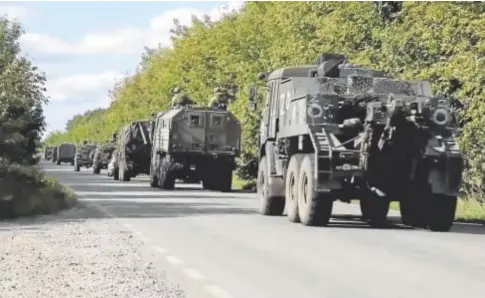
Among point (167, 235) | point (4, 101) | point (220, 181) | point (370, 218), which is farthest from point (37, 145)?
point (167, 235)

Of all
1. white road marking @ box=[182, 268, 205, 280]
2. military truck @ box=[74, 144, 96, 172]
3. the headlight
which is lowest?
white road marking @ box=[182, 268, 205, 280]

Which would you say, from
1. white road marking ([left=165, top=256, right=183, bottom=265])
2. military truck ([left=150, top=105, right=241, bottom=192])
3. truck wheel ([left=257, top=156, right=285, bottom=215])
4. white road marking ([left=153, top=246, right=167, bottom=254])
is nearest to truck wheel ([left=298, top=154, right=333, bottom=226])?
truck wheel ([left=257, top=156, right=285, bottom=215])

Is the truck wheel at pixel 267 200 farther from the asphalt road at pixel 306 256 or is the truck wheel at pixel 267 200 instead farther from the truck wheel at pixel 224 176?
the truck wheel at pixel 224 176

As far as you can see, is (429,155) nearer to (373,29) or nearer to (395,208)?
(395,208)

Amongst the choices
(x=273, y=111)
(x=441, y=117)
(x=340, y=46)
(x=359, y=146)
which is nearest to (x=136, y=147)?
(x=340, y=46)

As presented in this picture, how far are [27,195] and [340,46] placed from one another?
15.8 meters

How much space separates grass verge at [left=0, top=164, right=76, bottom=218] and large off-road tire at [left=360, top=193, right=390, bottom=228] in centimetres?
717

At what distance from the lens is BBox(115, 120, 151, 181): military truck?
49.4m

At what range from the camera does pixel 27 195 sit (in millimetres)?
27344

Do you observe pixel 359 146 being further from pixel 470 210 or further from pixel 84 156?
pixel 84 156

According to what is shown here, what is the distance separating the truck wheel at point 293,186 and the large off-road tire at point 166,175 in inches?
706

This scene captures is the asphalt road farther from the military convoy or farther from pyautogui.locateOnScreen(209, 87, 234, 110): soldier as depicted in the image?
pyautogui.locateOnScreen(209, 87, 234, 110): soldier

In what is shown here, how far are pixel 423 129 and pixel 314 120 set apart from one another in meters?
1.92

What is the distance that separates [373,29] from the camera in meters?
38.9
